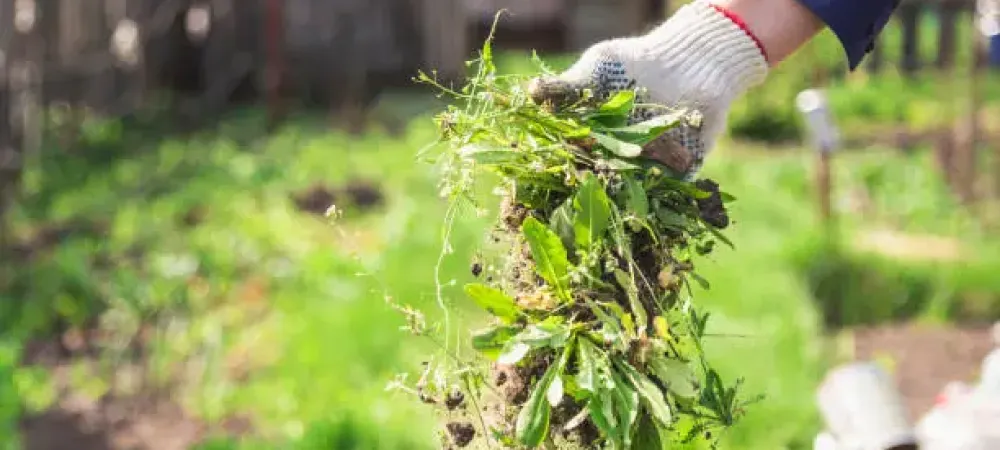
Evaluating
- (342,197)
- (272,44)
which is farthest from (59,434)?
(272,44)

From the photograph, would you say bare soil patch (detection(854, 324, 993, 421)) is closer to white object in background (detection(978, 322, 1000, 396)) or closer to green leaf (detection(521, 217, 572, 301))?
white object in background (detection(978, 322, 1000, 396))

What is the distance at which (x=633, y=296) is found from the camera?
1552 millimetres

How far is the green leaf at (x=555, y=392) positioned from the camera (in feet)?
4.92

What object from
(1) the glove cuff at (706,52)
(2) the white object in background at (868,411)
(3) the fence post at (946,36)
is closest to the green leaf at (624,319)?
(1) the glove cuff at (706,52)

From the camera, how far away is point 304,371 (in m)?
3.99

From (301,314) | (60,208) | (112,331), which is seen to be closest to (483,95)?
(301,314)

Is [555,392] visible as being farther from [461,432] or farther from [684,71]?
[684,71]

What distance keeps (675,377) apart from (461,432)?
0.78 ft

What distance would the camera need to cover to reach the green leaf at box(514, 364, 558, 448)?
1514mm

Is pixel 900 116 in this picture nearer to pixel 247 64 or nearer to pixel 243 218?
pixel 247 64

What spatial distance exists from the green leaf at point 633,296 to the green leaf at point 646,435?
3.8 inches

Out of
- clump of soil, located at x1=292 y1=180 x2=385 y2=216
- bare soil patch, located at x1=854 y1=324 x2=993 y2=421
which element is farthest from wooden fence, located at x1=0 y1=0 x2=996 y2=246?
bare soil patch, located at x1=854 y1=324 x2=993 y2=421

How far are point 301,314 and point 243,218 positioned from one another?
6.44 feet

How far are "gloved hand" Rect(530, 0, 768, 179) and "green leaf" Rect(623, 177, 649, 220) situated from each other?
10 centimetres
